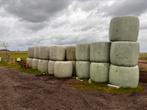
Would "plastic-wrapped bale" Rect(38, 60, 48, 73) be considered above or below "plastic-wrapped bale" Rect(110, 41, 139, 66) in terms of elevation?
below

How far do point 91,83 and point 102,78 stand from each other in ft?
1.89

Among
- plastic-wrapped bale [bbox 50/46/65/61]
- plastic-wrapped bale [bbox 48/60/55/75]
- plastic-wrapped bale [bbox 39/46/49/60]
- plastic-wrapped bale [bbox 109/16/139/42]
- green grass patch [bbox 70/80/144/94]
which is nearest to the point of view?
green grass patch [bbox 70/80/144/94]

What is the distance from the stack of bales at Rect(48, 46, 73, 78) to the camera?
987 cm

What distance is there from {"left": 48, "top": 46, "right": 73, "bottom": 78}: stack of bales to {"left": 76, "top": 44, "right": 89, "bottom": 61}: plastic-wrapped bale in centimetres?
81

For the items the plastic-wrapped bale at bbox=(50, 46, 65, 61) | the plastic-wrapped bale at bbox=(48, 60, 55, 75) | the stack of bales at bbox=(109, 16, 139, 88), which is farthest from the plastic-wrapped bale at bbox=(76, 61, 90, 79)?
the plastic-wrapped bale at bbox=(48, 60, 55, 75)

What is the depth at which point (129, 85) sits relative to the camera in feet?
23.7

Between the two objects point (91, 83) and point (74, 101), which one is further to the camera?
point (91, 83)

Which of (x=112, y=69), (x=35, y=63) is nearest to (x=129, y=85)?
(x=112, y=69)

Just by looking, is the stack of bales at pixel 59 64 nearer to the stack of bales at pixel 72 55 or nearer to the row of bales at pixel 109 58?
the row of bales at pixel 109 58

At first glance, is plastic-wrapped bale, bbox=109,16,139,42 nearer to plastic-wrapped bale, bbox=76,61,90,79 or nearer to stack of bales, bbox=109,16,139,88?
stack of bales, bbox=109,16,139,88

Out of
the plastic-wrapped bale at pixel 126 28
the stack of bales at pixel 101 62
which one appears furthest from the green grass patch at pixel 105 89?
the plastic-wrapped bale at pixel 126 28

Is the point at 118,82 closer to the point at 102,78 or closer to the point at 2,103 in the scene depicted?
the point at 102,78

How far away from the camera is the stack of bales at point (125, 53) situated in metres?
7.17

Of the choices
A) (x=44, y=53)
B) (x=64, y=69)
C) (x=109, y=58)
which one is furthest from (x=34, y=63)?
(x=109, y=58)
